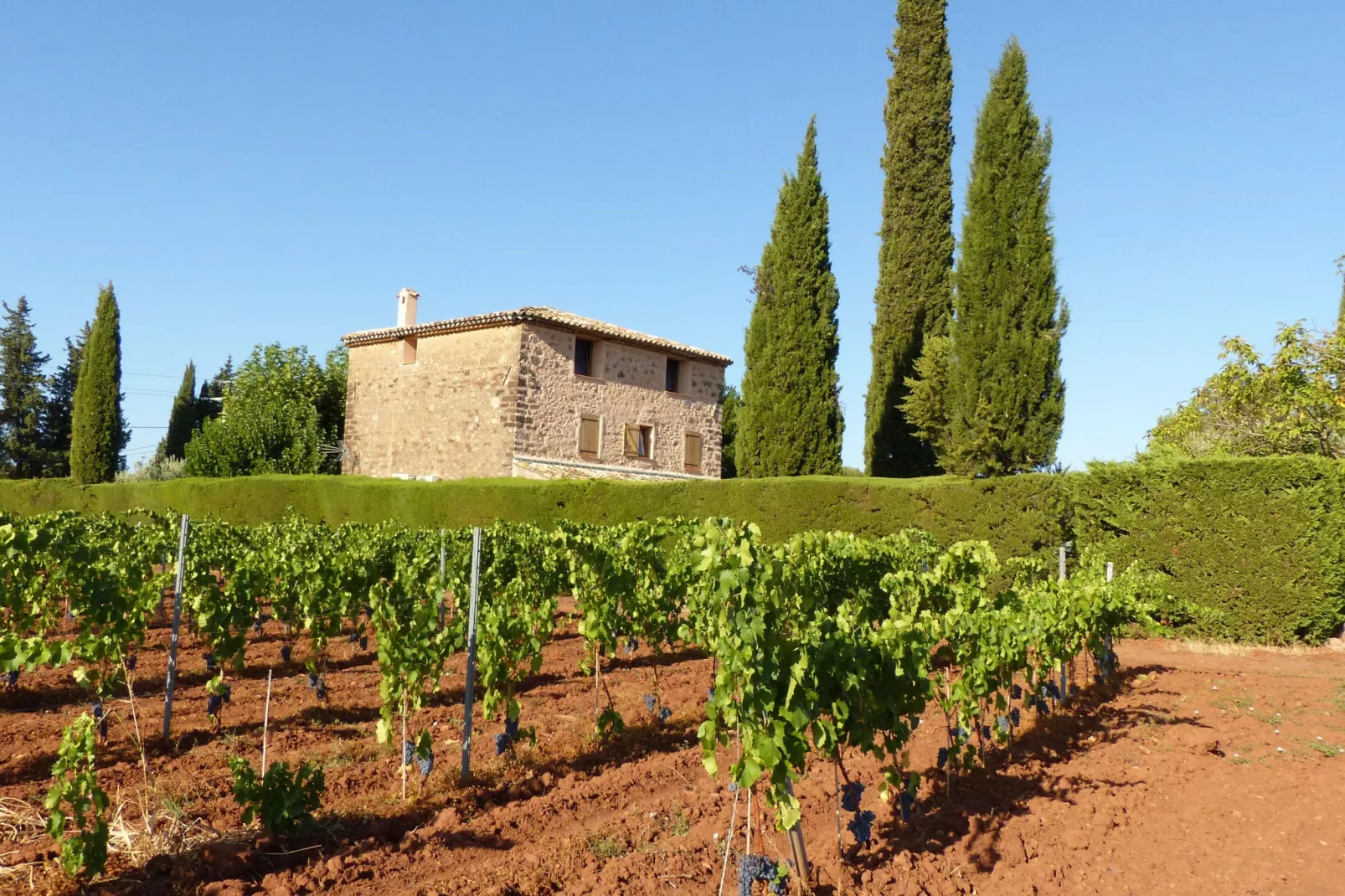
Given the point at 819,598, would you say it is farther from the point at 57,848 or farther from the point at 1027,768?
the point at 57,848

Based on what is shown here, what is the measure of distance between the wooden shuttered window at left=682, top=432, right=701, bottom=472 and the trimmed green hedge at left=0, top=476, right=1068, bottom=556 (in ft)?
24.5

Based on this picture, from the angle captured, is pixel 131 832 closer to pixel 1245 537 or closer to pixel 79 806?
pixel 79 806

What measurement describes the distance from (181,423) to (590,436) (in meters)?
32.1

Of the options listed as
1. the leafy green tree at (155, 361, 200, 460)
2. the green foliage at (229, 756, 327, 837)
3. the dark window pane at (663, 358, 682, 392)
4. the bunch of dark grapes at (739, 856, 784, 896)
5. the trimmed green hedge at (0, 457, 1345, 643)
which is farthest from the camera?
the leafy green tree at (155, 361, 200, 460)

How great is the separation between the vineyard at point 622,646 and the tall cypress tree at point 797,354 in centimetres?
789

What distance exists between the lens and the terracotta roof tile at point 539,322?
19609mm

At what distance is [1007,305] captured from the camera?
44.7 ft

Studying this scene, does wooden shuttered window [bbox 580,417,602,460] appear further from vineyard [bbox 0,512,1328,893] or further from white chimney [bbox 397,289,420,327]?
vineyard [bbox 0,512,1328,893]

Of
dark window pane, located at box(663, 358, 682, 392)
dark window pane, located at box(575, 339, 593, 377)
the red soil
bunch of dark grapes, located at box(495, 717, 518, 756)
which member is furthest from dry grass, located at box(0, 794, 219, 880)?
dark window pane, located at box(663, 358, 682, 392)

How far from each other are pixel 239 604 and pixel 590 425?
47.1ft

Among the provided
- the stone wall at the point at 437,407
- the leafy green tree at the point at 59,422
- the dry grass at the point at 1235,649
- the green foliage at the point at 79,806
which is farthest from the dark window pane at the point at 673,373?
the leafy green tree at the point at 59,422

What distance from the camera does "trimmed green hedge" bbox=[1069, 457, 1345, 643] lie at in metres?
9.72

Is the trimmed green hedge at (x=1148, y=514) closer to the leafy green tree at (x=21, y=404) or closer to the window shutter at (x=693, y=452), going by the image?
the window shutter at (x=693, y=452)

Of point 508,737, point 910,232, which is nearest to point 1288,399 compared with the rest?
point 910,232
